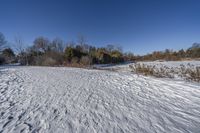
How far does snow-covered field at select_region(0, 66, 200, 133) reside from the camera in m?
3.32

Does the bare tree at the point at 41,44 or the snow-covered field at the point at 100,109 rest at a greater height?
the bare tree at the point at 41,44

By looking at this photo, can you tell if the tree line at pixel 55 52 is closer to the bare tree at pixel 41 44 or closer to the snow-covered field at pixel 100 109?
the bare tree at pixel 41 44

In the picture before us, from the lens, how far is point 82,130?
321 centimetres

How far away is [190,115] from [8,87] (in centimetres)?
669

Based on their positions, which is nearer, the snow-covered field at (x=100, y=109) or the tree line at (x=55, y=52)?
the snow-covered field at (x=100, y=109)

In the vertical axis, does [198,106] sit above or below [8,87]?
below

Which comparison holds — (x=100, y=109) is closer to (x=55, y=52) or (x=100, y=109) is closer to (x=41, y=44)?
(x=55, y=52)

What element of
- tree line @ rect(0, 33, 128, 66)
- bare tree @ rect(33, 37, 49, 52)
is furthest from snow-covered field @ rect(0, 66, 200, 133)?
bare tree @ rect(33, 37, 49, 52)

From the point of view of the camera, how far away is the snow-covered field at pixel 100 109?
3318mm

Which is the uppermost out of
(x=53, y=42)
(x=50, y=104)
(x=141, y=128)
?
(x=53, y=42)

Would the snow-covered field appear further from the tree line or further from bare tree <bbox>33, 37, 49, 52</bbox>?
bare tree <bbox>33, 37, 49, 52</bbox>

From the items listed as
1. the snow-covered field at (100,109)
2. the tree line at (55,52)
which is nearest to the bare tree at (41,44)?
the tree line at (55,52)

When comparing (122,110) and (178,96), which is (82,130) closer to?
(122,110)

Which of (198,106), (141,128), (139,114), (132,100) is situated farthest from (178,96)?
(141,128)
